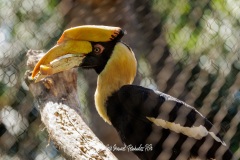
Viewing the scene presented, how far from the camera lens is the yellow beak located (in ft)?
4.94

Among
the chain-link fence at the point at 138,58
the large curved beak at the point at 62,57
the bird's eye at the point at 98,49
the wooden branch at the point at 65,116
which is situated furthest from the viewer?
the chain-link fence at the point at 138,58

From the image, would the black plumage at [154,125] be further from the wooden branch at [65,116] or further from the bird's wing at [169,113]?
the wooden branch at [65,116]

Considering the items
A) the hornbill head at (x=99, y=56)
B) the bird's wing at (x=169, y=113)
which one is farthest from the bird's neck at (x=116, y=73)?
the bird's wing at (x=169, y=113)

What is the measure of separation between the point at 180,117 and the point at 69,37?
1.13 ft

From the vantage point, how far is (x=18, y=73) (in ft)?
6.14

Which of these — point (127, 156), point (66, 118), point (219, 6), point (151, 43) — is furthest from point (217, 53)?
point (66, 118)

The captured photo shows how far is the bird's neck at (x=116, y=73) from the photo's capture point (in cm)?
170

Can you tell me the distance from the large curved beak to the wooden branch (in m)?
0.03

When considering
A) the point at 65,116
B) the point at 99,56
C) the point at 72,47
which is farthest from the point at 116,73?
the point at 65,116

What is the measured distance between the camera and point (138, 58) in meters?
2.09

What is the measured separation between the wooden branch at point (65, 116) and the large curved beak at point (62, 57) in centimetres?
3

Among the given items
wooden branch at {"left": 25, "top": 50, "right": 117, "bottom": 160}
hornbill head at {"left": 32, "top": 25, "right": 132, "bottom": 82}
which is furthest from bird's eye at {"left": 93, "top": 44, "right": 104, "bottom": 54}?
wooden branch at {"left": 25, "top": 50, "right": 117, "bottom": 160}

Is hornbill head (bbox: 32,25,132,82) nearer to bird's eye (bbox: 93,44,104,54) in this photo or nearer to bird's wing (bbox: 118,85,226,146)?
bird's eye (bbox: 93,44,104,54)

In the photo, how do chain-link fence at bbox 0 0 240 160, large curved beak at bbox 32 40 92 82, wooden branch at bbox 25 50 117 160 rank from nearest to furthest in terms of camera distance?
wooden branch at bbox 25 50 117 160, large curved beak at bbox 32 40 92 82, chain-link fence at bbox 0 0 240 160
